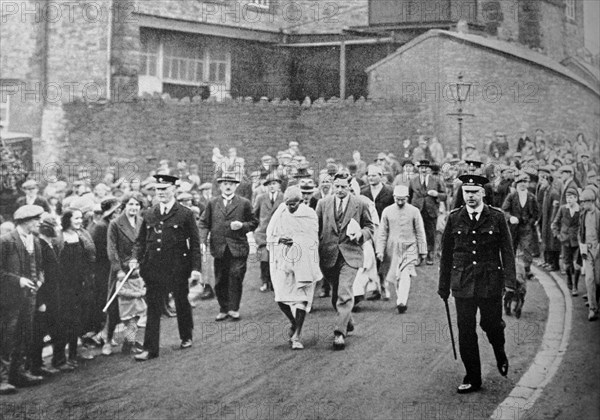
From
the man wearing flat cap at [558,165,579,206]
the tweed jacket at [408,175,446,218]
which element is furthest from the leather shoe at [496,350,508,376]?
the tweed jacket at [408,175,446,218]

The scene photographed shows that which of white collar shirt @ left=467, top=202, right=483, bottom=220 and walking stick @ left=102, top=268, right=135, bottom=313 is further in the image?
walking stick @ left=102, top=268, right=135, bottom=313

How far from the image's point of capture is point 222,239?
4.95 m

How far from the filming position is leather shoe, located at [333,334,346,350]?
4.42 meters

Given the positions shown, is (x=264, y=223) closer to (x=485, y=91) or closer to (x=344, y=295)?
(x=344, y=295)

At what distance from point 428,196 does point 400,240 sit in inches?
13.8

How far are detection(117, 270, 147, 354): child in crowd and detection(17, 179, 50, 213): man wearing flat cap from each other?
65 centimetres

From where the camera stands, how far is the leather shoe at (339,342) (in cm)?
442

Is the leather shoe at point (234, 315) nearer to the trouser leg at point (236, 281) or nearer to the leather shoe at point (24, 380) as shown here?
the trouser leg at point (236, 281)

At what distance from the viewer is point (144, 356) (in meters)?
4.61

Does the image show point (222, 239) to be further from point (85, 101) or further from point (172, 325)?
point (85, 101)

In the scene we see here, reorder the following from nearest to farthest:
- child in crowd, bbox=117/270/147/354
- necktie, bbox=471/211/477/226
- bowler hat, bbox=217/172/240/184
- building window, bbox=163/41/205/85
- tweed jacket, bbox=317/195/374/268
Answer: necktie, bbox=471/211/477/226 → child in crowd, bbox=117/270/147/354 → tweed jacket, bbox=317/195/374/268 → bowler hat, bbox=217/172/240/184 → building window, bbox=163/41/205/85

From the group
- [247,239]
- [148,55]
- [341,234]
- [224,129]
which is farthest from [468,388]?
[148,55]

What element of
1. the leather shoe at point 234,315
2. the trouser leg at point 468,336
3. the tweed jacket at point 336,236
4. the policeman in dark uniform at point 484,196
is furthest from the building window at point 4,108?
the trouser leg at point 468,336

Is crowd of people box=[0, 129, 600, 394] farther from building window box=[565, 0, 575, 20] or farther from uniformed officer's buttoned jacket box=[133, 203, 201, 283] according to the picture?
building window box=[565, 0, 575, 20]
